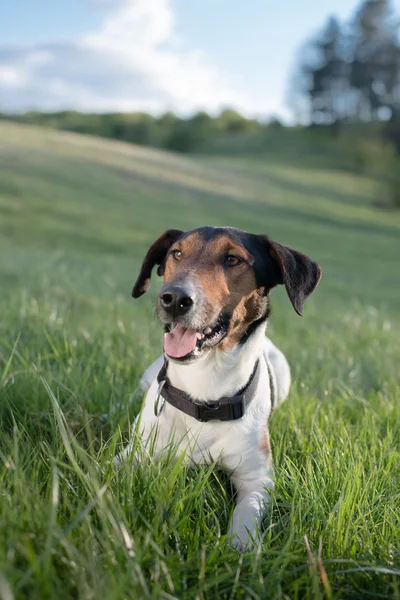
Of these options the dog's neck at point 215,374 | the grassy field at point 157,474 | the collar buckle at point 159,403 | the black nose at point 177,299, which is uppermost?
the black nose at point 177,299

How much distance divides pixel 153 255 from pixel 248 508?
5.42 ft

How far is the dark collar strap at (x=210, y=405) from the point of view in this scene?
316 cm

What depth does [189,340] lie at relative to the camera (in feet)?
9.84

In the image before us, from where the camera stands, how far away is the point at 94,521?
7.21ft

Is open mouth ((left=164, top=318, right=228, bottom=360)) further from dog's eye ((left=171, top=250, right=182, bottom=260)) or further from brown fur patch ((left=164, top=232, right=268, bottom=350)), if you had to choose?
dog's eye ((left=171, top=250, right=182, bottom=260))

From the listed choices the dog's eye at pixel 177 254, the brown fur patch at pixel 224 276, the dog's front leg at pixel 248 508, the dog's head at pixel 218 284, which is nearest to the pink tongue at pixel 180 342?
the dog's head at pixel 218 284

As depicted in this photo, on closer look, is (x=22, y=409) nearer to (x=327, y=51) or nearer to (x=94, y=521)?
(x=94, y=521)

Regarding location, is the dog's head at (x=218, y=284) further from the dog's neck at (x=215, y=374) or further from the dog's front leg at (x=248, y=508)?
the dog's front leg at (x=248, y=508)

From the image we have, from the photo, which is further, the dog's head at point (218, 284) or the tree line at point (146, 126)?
the tree line at point (146, 126)

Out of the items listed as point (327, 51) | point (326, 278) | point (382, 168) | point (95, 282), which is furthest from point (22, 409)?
point (327, 51)

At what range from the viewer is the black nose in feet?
9.23

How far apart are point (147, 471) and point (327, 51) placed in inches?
3265

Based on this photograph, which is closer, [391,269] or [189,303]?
[189,303]

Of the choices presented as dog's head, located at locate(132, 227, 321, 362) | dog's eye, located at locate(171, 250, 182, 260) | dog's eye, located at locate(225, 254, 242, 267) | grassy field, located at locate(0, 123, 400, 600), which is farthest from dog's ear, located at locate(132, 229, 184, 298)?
dog's eye, located at locate(225, 254, 242, 267)
